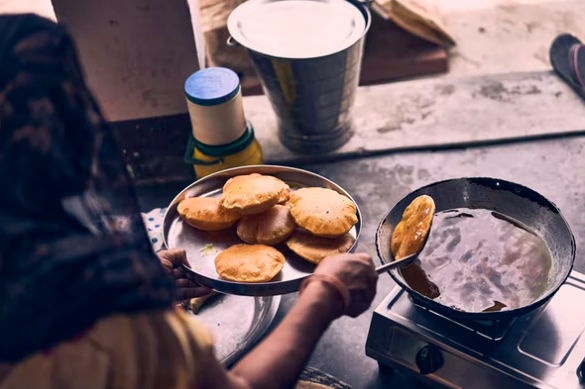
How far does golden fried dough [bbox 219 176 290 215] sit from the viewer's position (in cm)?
165

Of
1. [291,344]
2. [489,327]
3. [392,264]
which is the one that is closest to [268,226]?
[392,264]

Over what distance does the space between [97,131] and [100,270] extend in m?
0.24

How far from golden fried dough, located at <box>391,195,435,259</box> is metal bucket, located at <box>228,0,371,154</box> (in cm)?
112

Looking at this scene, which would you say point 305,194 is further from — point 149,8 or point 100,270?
point 149,8

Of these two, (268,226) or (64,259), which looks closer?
(64,259)

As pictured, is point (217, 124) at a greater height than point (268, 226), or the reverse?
point (268, 226)

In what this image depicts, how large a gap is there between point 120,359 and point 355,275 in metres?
0.67

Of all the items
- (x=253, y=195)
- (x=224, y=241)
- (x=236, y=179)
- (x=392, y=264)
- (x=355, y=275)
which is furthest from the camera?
(x=236, y=179)

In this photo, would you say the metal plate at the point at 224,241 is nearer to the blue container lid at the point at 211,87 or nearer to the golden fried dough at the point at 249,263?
the golden fried dough at the point at 249,263

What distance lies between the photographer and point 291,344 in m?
1.12

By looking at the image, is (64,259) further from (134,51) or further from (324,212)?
(134,51)

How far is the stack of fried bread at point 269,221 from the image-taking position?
1579 millimetres

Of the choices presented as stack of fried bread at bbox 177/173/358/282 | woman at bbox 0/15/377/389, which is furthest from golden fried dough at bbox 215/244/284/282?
woman at bbox 0/15/377/389

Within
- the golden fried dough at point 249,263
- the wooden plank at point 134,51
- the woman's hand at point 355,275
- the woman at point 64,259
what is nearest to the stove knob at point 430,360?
the woman's hand at point 355,275
